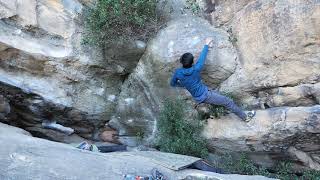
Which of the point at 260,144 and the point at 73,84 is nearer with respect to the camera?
the point at 260,144

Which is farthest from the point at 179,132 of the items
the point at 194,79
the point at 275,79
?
the point at 275,79

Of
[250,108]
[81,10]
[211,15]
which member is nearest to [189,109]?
[250,108]

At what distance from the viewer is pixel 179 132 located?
8383 mm

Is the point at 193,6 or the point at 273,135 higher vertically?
the point at 193,6

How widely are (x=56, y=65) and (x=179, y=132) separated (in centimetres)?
245

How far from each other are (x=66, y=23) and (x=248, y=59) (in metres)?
3.26

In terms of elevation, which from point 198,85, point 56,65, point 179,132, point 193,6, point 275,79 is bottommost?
point 179,132

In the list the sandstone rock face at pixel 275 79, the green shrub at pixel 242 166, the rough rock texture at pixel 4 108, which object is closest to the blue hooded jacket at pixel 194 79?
the sandstone rock face at pixel 275 79

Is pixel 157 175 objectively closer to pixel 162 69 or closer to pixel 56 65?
pixel 162 69

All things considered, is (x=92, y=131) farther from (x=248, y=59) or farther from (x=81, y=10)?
(x=248, y=59)

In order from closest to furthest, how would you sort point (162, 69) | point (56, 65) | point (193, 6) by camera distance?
point (56, 65), point (162, 69), point (193, 6)

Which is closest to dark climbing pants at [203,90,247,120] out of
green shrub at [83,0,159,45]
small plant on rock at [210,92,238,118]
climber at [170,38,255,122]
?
climber at [170,38,255,122]

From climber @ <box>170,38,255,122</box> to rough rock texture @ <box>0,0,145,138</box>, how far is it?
1.28 m

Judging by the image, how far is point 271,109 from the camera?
7.72 m
